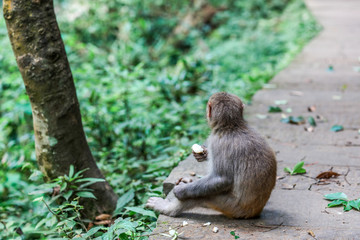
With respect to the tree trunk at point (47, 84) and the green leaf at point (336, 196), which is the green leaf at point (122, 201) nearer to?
the tree trunk at point (47, 84)

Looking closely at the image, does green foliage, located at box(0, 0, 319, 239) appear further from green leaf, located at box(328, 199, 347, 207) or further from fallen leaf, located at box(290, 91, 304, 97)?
green leaf, located at box(328, 199, 347, 207)

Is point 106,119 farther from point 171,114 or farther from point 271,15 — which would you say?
point 271,15

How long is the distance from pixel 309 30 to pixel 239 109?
8.14 metres

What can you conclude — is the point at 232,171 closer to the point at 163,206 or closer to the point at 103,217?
the point at 163,206

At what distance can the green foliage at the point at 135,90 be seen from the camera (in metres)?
3.96

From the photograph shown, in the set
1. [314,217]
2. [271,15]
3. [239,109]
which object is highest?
[271,15]

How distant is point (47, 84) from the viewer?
340cm

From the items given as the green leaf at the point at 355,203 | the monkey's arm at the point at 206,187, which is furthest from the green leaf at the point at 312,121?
the monkey's arm at the point at 206,187

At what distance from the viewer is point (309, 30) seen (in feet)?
35.0

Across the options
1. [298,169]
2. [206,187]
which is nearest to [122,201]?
[206,187]

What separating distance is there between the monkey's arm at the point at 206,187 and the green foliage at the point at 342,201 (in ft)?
2.88

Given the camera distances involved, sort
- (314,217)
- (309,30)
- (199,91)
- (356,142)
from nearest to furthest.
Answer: (314,217) < (356,142) < (199,91) < (309,30)

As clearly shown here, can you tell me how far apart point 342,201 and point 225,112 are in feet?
3.74

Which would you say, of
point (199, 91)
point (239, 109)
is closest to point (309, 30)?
point (199, 91)
